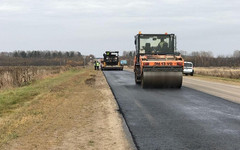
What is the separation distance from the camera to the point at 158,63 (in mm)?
14031

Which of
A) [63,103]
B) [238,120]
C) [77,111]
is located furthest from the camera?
[63,103]

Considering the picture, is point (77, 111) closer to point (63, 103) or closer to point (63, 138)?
point (63, 103)

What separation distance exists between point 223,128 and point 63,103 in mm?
5872

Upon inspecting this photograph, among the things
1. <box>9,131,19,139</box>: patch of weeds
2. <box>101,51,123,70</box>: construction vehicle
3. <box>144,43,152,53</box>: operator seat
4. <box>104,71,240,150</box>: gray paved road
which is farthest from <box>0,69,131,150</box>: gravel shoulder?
<box>101,51,123,70</box>: construction vehicle

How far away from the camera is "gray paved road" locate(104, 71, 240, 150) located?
200 inches

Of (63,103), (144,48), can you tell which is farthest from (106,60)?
(63,103)

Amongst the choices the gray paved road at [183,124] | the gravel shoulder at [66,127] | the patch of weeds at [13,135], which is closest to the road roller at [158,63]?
the gray paved road at [183,124]

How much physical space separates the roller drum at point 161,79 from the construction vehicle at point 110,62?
96.8 ft

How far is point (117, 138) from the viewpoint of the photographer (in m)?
5.42

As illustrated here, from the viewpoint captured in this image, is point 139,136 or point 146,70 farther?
point 146,70

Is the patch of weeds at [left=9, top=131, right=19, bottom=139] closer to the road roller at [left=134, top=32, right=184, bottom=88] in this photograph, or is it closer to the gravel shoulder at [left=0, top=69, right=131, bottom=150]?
the gravel shoulder at [left=0, top=69, right=131, bottom=150]

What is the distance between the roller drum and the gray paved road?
3.88m

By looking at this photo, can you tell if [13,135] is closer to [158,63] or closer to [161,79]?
[158,63]

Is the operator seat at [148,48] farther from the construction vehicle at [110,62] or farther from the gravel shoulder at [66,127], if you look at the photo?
the construction vehicle at [110,62]
